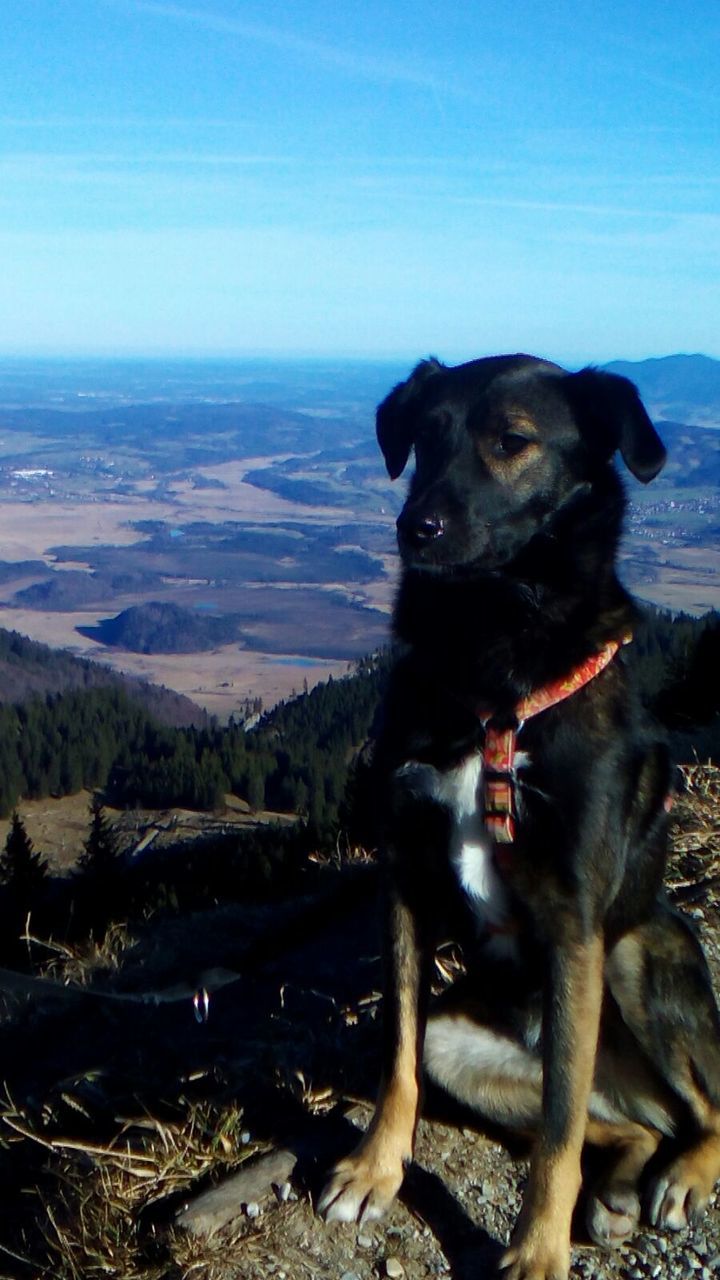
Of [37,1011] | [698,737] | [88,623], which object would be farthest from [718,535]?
[88,623]

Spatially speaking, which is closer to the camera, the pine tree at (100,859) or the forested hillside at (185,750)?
the pine tree at (100,859)

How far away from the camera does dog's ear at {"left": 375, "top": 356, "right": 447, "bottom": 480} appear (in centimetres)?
409

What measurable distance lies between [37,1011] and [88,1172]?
2390mm

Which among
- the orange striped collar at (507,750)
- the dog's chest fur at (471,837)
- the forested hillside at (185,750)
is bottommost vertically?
the forested hillside at (185,750)

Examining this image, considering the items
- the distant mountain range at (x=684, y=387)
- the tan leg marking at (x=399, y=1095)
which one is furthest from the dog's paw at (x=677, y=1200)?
the distant mountain range at (x=684, y=387)

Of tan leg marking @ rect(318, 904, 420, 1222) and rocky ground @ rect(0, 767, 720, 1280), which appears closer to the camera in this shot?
rocky ground @ rect(0, 767, 720, 1280)

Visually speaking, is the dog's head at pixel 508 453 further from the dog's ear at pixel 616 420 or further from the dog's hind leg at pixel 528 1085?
the dog's hind leg at pixel 528 1085

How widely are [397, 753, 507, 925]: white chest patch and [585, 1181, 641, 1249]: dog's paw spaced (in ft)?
2.68

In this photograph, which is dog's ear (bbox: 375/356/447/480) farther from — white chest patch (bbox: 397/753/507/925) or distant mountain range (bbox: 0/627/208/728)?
distant mountain range (bbox: 0/627/208/728)

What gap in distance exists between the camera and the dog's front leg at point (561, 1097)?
9.84 feet

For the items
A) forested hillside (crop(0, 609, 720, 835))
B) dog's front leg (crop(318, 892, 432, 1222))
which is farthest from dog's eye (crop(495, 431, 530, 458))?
forested hillside (crop(0, 609, 720, 835))

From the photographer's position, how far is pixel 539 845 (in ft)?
10.2

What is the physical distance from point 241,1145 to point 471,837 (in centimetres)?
121

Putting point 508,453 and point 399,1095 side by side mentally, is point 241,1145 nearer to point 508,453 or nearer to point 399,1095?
point 399,1095
